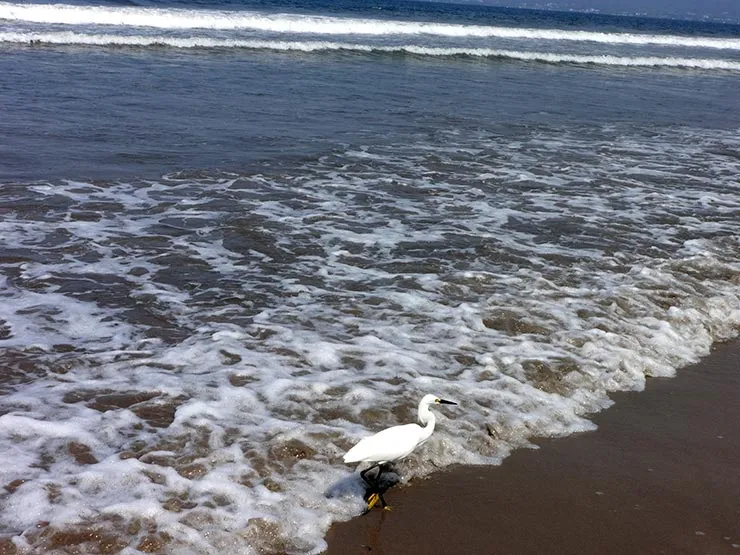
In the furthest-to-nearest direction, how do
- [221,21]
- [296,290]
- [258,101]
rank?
[221,21] → [258,101] → [296,290]

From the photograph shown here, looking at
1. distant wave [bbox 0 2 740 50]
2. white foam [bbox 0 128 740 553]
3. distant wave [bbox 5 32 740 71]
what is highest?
distant wave [bbox 0 2 740 50]

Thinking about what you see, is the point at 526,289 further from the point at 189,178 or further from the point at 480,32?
the point at 480,32

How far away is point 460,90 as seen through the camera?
1873 cm

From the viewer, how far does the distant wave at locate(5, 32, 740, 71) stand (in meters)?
20.7

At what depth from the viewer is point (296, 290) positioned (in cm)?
646

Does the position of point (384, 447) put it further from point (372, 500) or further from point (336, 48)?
point (336, 48)

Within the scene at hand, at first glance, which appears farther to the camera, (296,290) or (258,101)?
(258,101)

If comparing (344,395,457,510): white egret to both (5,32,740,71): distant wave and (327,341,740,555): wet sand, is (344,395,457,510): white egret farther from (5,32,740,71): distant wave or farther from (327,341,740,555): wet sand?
(5,32,740,71): distant wave

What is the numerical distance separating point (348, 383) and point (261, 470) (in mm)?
1042

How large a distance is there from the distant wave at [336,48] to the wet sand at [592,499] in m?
18.8

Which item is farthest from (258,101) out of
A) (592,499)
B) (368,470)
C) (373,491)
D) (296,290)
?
(592,499)

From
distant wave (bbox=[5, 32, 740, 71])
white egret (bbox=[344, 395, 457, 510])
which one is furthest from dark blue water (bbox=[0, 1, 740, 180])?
white egret (bbox=[344, 395, 457, 510])

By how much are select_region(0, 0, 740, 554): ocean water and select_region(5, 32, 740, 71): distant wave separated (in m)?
5.73

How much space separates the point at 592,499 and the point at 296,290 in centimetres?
312
